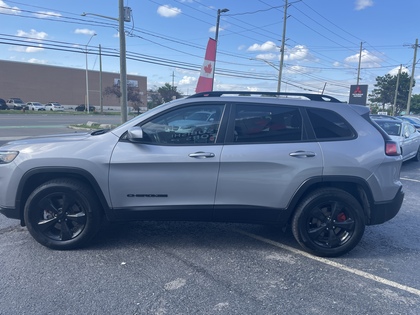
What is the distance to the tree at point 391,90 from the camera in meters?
68.5

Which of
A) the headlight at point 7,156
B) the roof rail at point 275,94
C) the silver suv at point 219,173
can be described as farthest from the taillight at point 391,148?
the headlight at point 7,156

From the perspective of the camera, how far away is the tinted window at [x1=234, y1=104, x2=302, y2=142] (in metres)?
3.77

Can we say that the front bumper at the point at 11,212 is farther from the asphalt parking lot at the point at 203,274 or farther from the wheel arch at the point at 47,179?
the asphalt parking lot at the point at 203,274

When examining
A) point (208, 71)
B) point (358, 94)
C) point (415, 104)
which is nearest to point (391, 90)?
point (415, 104)

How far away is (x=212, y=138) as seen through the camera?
12.3ft

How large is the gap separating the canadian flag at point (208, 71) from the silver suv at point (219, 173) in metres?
10.5

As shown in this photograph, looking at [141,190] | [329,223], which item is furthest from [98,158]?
[329,223]

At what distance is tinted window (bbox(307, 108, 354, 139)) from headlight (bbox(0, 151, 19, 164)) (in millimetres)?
3371

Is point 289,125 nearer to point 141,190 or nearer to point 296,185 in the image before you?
point 296,185

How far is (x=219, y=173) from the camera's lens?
3.66m

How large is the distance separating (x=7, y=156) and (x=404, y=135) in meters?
10.1

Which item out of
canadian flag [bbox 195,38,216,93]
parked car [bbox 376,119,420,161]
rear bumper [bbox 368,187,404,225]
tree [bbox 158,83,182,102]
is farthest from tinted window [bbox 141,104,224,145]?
tree [bbox 158,83,182,102]

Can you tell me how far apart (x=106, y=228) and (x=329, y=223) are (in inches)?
115

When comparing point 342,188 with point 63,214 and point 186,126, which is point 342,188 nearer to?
point 186,126
